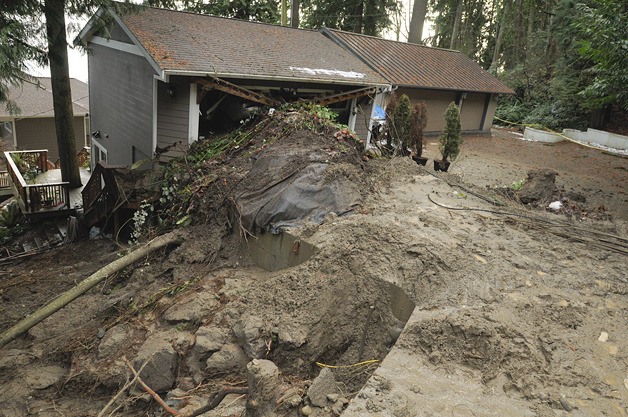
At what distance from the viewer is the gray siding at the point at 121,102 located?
11844mm

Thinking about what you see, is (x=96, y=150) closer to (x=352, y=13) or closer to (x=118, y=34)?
(x=118, y=34)

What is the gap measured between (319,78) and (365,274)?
8523mm

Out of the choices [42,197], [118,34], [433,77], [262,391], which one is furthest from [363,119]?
[262,391]

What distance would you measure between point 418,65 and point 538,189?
47.3ft

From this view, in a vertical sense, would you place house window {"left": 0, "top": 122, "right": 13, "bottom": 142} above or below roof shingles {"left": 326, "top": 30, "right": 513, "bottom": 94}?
below

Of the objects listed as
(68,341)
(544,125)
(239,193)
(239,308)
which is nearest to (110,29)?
(239,193)

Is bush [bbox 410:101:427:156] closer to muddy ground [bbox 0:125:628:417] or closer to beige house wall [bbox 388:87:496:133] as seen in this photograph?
muddy ground [bbox 0:125:628:417]

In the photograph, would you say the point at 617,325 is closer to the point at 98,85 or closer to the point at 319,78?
the point at 319,78

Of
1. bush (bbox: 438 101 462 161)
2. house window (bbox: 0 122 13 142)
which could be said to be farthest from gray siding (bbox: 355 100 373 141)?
house window (bbox: 0 122 13 142)

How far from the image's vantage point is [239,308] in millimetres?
5609

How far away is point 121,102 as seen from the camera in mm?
13586

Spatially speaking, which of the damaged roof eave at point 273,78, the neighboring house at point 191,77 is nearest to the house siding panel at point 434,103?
the neighboring house at point 191,77

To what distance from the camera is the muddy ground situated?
13.1ft

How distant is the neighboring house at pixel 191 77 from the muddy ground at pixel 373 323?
4.49 metres
